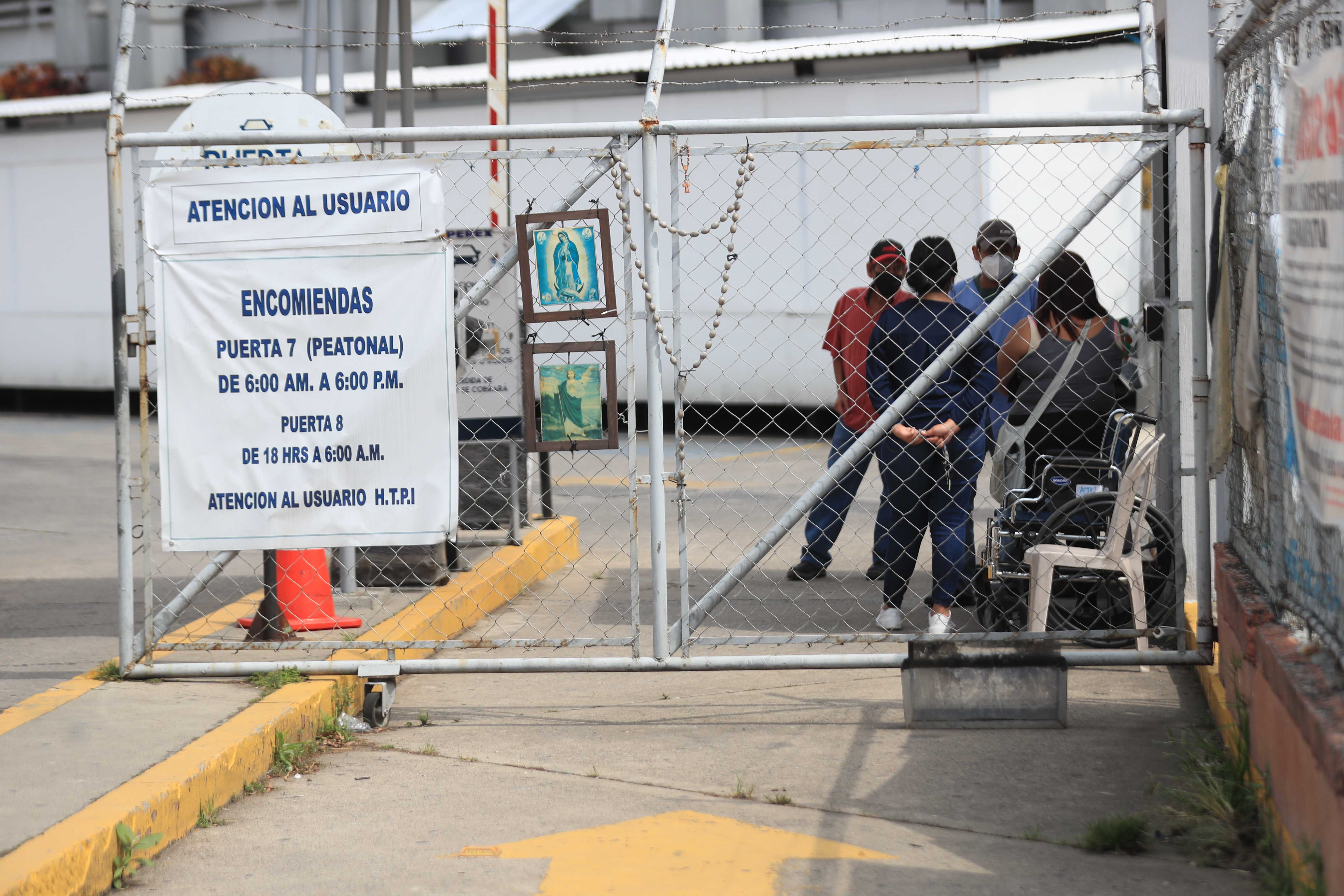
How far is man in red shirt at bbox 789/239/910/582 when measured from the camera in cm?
704

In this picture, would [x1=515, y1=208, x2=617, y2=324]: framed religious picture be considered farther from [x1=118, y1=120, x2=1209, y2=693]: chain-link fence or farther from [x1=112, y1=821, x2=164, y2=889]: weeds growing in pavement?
[x1=112, y1=821, x2=164, y2=889]: weeds growing in pavement

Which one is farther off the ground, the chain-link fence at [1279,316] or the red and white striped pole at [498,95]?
the red and white striped pole at [498,95]

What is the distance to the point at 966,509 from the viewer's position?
6477 mm

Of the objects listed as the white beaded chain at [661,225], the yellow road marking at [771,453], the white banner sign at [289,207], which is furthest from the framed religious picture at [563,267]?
the yellow road marking at [771,453]

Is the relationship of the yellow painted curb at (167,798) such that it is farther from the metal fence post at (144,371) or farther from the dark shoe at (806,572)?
the dark shoe at (806,572)

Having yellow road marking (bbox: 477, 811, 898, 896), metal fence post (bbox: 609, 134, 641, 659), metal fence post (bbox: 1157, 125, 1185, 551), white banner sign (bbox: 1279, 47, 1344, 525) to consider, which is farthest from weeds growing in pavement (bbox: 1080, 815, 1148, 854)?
metal fence post (bbox: 609, 134, 641, 659)

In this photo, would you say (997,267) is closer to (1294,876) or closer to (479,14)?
(1294,876)

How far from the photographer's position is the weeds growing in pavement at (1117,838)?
3.87m

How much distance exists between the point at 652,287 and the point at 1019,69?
9.62 meters

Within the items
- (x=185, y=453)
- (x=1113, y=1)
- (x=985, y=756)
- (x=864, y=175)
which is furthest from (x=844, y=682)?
(x=1113, y=1)

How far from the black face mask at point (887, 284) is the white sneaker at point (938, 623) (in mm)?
1737

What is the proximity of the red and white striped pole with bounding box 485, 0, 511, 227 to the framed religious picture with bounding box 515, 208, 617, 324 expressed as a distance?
8.83 ft

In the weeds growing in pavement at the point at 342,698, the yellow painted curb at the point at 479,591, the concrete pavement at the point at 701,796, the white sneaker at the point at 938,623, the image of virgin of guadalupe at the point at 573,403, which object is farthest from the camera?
the white sneaker at the point at 938,623

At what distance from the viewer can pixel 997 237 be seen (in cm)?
721
